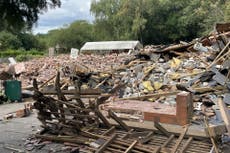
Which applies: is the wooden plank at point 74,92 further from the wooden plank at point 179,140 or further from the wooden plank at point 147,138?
the wooden plank at point 179,140

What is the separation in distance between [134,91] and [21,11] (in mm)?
7269

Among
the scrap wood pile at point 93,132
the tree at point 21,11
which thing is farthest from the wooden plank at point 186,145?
the tree at point 21,11

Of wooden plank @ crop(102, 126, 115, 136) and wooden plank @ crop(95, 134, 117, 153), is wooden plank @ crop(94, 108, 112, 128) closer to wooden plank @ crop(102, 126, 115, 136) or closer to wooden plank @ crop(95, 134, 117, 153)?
wooden plank @ crop(102, 126, 115, 136)

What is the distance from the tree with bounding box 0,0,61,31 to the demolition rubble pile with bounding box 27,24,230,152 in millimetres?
1407

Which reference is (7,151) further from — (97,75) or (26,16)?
(97,75)

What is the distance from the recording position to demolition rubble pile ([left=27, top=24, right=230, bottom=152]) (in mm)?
7723

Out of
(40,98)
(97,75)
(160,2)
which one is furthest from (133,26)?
(40,98)

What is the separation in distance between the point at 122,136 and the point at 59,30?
63718 millimetres

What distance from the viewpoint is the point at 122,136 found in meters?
7.80

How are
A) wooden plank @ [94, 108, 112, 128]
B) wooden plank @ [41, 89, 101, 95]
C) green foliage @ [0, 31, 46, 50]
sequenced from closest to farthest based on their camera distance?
wooden plank @ [94, 108, 112, 128]
wooden plank @ [41, 89, 101, 95]
green foliage @ [0, 31, 46, 50]

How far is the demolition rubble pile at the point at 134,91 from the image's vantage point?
772 cm

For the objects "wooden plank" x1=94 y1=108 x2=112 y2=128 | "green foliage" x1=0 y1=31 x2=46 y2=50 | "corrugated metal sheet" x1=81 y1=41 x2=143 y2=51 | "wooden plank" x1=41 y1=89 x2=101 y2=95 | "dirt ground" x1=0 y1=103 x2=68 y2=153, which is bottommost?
"dirt ground" x1=0 y1=103 x2=68 y2=153

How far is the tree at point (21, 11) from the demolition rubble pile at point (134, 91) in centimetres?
141

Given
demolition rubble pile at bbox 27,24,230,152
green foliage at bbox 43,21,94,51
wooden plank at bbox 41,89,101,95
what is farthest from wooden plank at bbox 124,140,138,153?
green foliage at bbox 43,21,94,51
